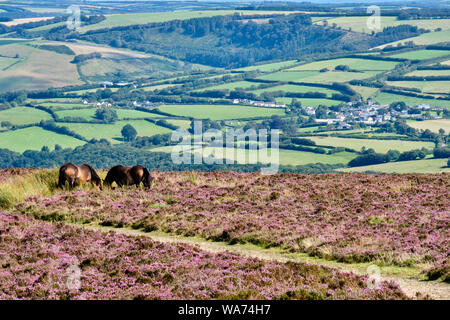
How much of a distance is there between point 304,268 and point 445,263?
10.8ft

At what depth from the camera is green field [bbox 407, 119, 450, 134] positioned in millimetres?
140650

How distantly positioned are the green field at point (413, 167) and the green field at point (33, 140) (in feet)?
281

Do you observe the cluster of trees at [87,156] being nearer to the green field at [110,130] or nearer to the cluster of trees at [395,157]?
the green field at [110,130]

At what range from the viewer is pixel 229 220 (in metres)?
19.8

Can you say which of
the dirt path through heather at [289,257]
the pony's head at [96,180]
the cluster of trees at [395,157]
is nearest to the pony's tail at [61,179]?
the pony's head at [96,180]

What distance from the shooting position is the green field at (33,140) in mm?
143125

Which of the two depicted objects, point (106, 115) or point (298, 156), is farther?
point (106, 115)

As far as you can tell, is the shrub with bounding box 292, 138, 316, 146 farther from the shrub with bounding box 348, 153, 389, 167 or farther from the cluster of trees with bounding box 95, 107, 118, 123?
the cluster of trees with bounding box 95, 107, 118, 123

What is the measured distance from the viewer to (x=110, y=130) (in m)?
165

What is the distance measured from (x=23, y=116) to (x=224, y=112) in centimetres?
5942


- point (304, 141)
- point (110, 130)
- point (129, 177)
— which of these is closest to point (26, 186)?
point (129, 177)

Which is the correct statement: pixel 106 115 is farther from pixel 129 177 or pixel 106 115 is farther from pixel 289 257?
pixel 289 257
